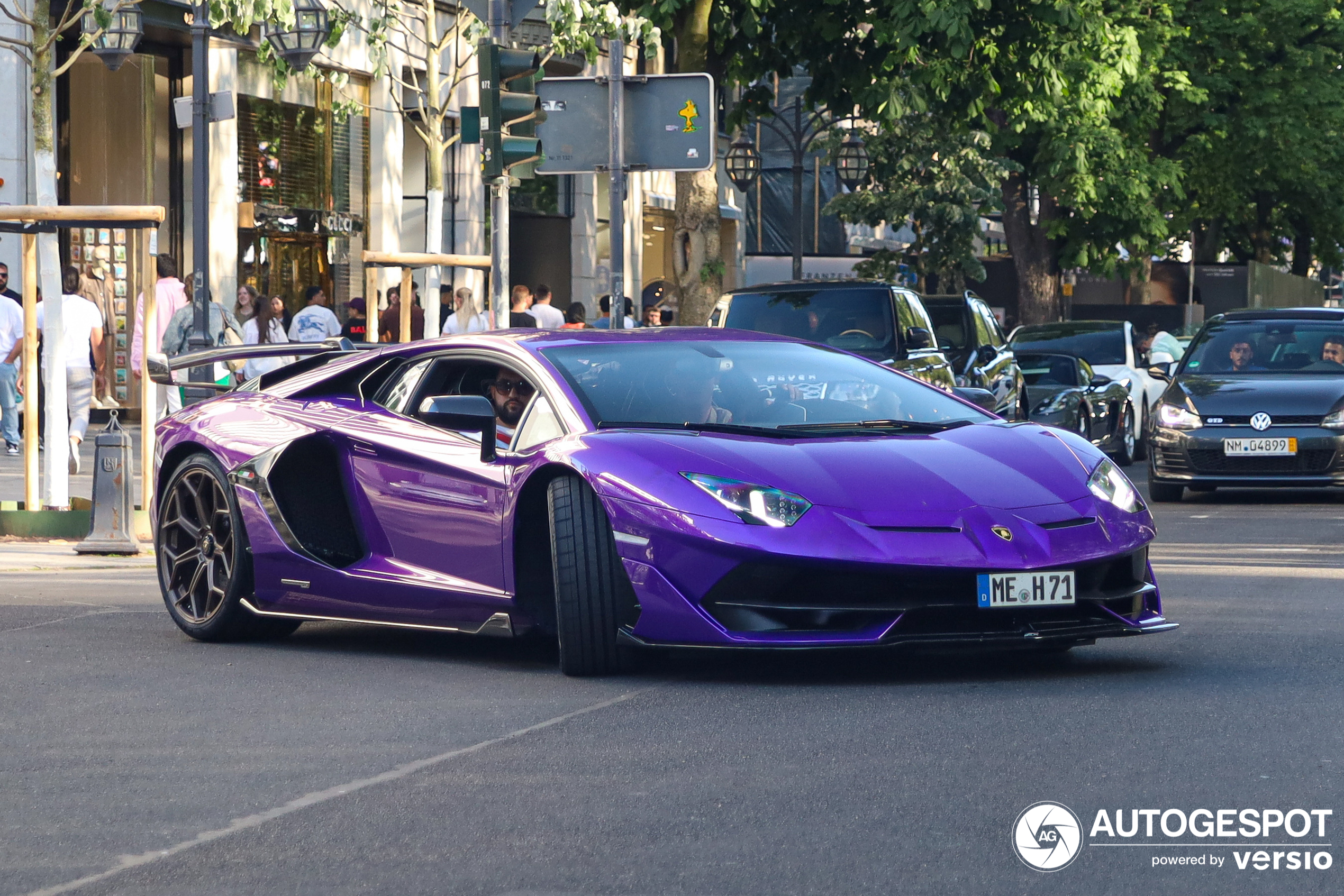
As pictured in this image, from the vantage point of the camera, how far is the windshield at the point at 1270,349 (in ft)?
57.9

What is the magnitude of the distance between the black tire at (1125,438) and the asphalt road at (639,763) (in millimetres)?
13239

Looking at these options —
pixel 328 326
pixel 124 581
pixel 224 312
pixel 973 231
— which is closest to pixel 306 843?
pixel 124 581

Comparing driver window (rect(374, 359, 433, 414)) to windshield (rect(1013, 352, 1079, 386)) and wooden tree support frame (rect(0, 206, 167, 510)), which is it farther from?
windshield (rect(1013, 352, 1079, 386))

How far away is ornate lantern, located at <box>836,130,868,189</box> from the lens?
34281mm

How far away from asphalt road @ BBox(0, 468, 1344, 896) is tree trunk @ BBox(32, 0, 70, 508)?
525 centimetres

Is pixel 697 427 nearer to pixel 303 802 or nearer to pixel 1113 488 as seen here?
pixel 1113 488

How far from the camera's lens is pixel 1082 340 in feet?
81.3

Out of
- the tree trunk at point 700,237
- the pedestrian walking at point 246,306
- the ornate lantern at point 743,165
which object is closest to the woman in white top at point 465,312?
the pedestrian walking at point 246,306

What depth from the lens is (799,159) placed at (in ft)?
98.6

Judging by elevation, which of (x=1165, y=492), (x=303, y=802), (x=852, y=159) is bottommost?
(x=1165, y=492)

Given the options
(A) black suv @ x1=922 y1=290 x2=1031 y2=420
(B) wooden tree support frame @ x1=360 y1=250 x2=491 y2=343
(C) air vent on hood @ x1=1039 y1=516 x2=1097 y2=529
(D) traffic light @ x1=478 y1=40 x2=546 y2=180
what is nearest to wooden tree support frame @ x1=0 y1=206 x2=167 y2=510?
(D) traffic light @ x1=478 y1=40 x2=546 y2=180

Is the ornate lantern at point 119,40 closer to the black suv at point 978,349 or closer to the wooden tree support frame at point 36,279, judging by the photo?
the wooden tree support frame at point 36,279

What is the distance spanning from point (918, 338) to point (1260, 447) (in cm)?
287

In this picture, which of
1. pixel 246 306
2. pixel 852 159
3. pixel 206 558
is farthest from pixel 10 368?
pixel 852 159
